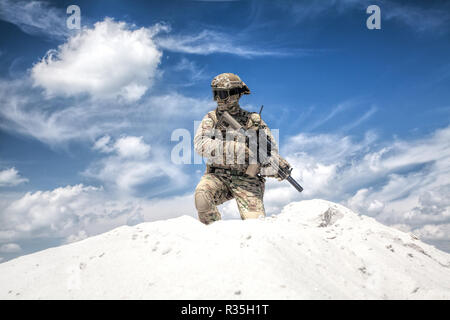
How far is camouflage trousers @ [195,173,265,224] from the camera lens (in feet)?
20.3

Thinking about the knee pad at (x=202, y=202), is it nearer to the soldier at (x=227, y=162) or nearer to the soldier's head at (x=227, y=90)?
the soldier at (x=227, y=162)

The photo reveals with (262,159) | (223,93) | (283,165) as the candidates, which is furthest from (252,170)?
(223,93)

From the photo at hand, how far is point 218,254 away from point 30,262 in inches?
126

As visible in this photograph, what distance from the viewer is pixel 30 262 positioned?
5070 millimetres

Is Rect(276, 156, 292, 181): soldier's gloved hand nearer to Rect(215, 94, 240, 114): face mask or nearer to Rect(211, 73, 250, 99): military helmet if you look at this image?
Rect(215, 94, 240, 114): face mask

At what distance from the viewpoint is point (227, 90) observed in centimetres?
646

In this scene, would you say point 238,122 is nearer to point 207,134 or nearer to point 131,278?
point 207,134

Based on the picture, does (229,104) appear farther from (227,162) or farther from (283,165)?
(283,165)

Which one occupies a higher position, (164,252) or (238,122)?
(238,122)

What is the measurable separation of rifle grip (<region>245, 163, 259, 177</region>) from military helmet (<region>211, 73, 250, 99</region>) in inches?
54.5

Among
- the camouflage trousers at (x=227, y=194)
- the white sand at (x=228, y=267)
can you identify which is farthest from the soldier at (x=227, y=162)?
the white sand at (x=228, y=267)

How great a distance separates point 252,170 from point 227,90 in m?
1.54
